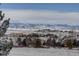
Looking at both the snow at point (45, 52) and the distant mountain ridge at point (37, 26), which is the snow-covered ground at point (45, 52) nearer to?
the snow at point (45, 52)

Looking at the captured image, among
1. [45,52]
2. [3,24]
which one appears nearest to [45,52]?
[45,52]

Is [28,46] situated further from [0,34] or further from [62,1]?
[62,1]

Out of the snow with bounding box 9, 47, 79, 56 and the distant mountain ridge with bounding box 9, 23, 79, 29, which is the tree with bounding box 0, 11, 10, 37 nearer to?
the distant mountain ridge with bounding box 9, 23, 79, 29

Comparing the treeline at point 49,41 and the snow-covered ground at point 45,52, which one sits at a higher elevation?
the treeline at point 49,41

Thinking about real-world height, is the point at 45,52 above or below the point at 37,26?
below

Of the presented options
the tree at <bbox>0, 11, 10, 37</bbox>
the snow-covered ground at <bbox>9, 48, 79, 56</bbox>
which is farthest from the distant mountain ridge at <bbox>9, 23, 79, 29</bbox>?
the snow-covered ground at <bbox>9, 48, 79, 56</bbox>

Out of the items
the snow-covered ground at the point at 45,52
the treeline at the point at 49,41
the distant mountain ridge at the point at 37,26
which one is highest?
the distant mountain ridge at the point at 37,26

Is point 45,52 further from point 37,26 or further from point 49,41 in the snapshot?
point 37,26

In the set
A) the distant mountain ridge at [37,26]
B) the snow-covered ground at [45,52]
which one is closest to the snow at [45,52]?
the snow-covered ground at [45,52]

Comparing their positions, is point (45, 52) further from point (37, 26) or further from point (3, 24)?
point (3, 24)

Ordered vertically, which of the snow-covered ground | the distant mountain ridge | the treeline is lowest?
the snow-covered ground

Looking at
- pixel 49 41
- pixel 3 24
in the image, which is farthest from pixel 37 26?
pixel 3 24

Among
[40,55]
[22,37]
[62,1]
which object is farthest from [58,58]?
[62,1]

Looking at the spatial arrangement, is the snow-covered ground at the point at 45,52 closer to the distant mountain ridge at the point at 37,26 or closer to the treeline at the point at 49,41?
the treeline at the point at 49,41
